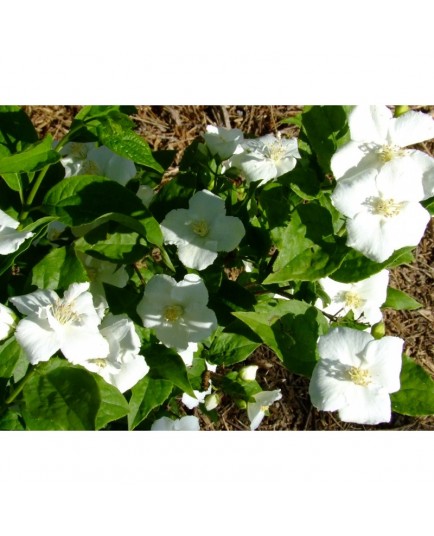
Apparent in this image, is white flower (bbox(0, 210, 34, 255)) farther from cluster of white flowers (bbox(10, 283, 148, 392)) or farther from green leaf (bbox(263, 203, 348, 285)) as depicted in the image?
green leaf (bbox(263, 203, 348, 285))

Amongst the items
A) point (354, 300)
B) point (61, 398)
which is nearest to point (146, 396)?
point (61, 398)

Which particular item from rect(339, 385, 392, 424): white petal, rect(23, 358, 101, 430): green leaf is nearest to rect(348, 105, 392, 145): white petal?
rect(339, 385, 392, 424): white petal

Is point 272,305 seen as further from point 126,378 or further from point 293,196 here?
point 126,378

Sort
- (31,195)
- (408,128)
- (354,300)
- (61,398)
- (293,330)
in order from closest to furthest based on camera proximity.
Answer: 1. (61,398)
2. (408,128)
3. (293,330)
4. (31,195)
5. (354,300)

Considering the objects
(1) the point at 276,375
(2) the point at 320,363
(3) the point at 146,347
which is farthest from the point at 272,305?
(1) the point at 276,375

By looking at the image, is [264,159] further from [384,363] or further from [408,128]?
[384,363]

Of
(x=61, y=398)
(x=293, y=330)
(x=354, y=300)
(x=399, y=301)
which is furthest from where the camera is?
(x=399, y=301)
